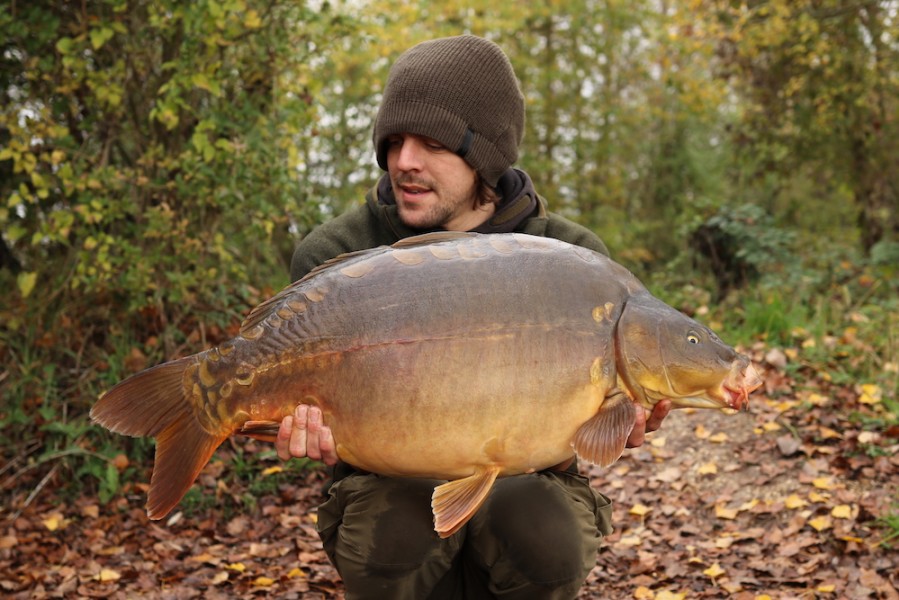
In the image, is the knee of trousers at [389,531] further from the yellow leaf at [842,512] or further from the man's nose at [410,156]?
the yellow leaf at [842,512]

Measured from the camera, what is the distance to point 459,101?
262cm

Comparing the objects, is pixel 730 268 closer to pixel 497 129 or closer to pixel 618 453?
pixel 497 129

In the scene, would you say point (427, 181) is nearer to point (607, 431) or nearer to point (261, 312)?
point (261, 312)

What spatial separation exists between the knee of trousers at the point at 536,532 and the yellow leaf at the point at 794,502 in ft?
6.08

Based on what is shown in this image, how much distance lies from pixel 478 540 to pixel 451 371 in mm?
609

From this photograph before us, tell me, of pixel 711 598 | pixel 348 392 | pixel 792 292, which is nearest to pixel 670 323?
pixel 348 392

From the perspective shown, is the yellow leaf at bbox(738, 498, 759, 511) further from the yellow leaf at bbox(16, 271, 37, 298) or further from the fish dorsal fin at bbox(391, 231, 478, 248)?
the yellow leaf at bbox(16, 271, 37, 298)

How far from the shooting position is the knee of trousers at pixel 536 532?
2.31m

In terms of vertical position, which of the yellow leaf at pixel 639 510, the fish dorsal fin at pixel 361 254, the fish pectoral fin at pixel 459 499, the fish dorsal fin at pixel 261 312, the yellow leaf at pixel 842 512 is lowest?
the yellow leaf at pixel 639 510

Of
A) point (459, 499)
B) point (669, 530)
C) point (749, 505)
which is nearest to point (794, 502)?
point (749, 505)

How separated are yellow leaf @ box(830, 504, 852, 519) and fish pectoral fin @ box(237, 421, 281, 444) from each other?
2507 mm

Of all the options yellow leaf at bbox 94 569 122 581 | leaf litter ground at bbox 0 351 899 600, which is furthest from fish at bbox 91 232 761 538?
yellow leaf at bbox 94 569 122 581

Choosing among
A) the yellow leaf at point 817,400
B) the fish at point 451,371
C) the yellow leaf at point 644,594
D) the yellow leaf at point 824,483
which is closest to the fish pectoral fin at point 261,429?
the fish at point 451,371

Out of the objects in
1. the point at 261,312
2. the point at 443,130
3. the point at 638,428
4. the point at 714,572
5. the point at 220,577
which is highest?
the point at 443,130
